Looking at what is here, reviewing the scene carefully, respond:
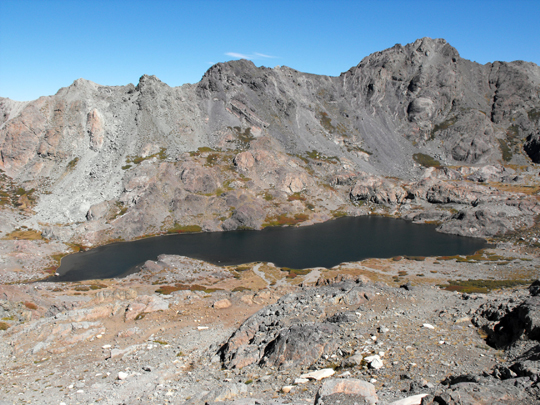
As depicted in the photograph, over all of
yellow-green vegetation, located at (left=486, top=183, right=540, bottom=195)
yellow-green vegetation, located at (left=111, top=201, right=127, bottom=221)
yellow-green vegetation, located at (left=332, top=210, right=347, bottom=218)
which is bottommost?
yellow-green vegetation, located at (left=332, top=210, right=347, bottom=218)

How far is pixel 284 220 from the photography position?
14312 centimetres

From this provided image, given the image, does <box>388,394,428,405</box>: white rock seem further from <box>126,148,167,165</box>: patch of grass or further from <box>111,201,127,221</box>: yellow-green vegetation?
<box>126,148,167,165</box>: patch of grass

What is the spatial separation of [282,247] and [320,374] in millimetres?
91599

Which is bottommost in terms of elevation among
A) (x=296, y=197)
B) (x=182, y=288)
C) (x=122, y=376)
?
(x=182, y=288)

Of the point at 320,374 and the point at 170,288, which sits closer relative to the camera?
the point at 320,374

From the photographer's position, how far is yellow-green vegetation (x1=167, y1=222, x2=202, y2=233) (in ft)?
425

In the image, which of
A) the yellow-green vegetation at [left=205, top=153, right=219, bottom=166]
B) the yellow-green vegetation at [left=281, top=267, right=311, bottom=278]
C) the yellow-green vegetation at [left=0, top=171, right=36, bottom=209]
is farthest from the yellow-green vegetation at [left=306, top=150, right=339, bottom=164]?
the yellow-green vegetation at [left=0, top=171, right=36, bottom=209]

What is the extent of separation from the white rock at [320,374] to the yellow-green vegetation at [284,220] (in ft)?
385

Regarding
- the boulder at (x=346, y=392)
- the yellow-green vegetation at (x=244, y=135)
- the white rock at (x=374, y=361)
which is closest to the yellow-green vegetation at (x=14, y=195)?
the yellow-green vegetation at (x=244, y=135)

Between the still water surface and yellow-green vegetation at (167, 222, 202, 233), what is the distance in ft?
11.4

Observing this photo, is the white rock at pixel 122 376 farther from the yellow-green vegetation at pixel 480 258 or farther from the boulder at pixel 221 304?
the yellow-green vegetation at pixel 480 258

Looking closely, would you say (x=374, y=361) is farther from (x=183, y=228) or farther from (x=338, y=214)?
(x=338, y=214)

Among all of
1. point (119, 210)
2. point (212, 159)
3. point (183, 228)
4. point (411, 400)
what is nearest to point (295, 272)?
point (183, 228)

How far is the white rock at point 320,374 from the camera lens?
2036cm
